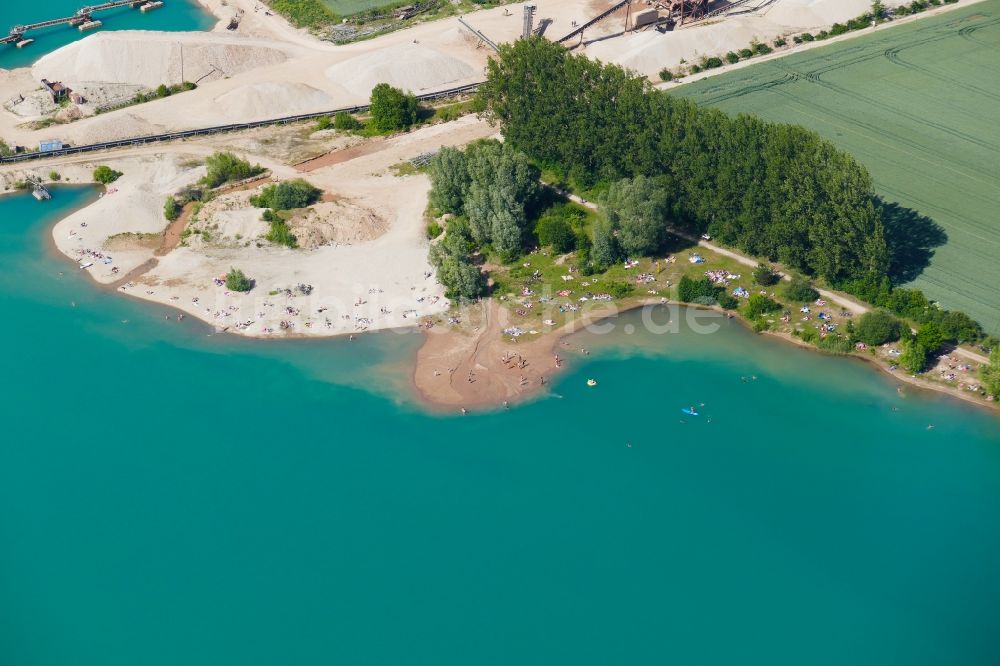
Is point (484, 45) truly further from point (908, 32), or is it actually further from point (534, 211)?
point (908, 32)

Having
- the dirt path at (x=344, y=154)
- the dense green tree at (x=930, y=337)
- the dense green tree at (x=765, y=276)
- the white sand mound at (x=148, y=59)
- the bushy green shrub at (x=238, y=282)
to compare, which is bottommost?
the dense green tree at (x=930, y=337)

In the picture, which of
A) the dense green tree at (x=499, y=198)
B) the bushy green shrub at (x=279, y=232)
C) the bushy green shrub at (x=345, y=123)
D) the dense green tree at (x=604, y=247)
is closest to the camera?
the dense green tree at (x=604, y=247)

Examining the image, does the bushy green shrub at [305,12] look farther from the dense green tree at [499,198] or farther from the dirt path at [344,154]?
the dense green tree at [499,198]

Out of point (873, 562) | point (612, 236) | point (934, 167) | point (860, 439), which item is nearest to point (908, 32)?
point (934, 167)

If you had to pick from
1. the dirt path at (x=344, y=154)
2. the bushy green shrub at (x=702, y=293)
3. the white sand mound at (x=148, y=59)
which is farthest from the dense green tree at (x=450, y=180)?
the white sand mound at (x=148, y=59)

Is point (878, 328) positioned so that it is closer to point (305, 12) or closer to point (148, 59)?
point (148, 59)

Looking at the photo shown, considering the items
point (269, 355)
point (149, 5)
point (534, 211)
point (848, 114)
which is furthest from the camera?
point (149, 5)
